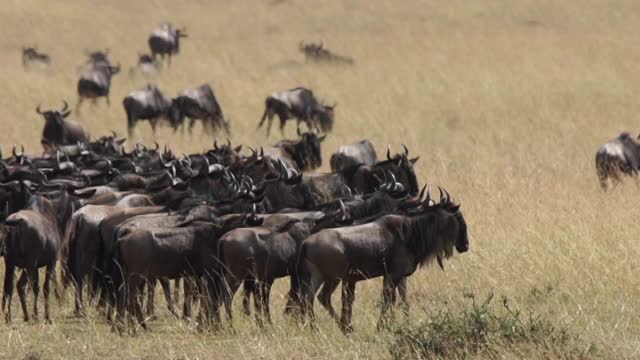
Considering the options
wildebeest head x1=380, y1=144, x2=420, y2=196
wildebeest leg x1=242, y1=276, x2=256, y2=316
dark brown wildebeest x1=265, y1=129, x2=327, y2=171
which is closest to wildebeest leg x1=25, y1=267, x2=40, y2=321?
wildebeest leg x1=242, y1=276, x2=256, y2=316

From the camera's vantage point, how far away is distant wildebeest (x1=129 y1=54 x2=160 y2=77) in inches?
1225

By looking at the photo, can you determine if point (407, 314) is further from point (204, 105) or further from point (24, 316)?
point (204, 105)

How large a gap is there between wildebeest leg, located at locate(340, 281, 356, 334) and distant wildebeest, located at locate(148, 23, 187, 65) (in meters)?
23.8

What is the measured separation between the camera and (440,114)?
2461 cm

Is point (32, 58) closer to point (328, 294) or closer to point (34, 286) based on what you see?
point (34, 286)

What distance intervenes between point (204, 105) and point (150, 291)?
14.0m

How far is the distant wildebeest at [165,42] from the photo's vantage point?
33.3m

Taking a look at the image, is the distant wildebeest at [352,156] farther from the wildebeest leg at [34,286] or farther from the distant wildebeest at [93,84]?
the distant wildebeest at [93,84]

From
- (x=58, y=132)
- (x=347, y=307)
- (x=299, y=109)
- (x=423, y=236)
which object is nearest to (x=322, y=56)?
(x=299, y=109)

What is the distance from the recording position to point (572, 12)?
38.2 meters

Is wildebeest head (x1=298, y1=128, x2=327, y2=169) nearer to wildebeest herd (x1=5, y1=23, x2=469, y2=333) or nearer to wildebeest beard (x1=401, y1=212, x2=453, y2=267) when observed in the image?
wildebeest herd (x1=5, y1=23, x2=469, y2=333)

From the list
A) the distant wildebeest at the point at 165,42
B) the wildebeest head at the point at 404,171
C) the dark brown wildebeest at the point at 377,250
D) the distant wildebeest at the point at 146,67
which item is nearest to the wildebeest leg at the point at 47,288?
the dark brown wildebeest at the point at 377,250

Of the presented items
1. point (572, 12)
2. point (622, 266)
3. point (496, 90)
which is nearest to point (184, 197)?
point (622, 266)

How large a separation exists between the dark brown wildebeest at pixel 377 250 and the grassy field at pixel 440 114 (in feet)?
1.01
